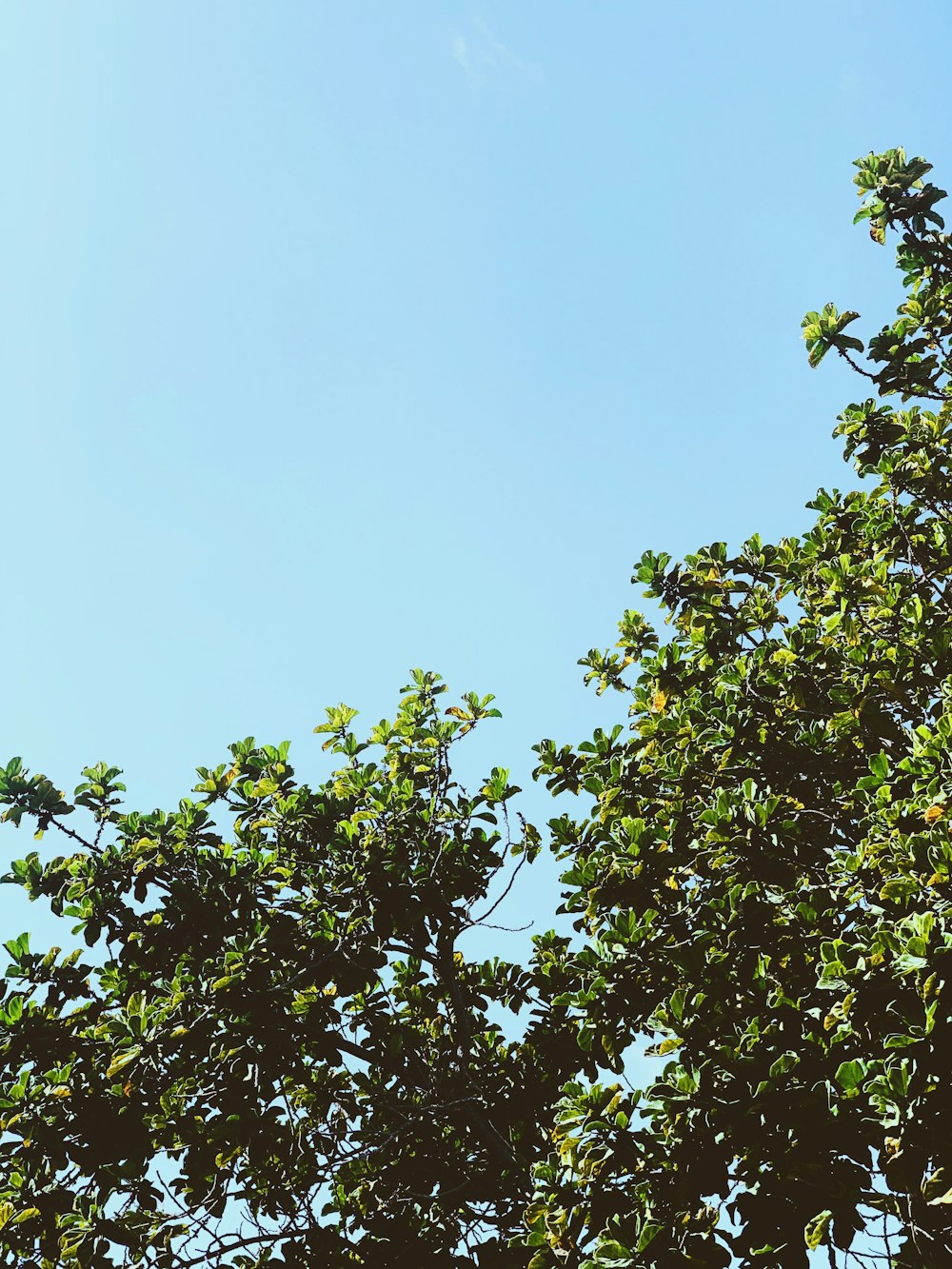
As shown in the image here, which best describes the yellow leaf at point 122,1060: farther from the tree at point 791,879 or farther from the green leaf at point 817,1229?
→ the green leaf at point 817,1229

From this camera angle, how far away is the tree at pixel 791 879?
518 centimetres

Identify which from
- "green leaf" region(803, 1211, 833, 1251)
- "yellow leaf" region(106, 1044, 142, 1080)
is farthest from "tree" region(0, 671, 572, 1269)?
"green leaf" region(803, 1211, 833, 1251)

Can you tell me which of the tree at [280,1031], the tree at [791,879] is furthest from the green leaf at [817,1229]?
the tree at [280,1031]

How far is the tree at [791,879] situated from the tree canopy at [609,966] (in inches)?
0.9

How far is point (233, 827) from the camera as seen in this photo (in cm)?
901

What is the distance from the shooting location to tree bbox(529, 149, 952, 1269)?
5180 millimetres

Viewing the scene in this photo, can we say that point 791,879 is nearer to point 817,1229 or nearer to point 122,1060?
point 817,1229

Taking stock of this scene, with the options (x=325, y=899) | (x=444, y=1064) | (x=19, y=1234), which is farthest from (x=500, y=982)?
(x=19, y=1234)

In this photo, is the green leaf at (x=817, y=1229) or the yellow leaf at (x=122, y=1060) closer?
the green leaf at (x=817, y=1229)

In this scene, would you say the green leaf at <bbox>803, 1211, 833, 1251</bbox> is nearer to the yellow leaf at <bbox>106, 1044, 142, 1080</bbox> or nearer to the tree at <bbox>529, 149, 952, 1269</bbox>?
the tree at <bbox>529, 149, 952, 1269</bbox>

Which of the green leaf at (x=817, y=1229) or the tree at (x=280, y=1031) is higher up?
the tree at (x=280, y=1031)

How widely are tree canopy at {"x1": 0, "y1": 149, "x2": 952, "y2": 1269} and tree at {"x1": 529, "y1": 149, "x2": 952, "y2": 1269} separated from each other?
0.02 meters

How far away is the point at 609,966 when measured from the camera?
21.4 ft

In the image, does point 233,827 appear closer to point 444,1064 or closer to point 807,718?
point 444,1064
